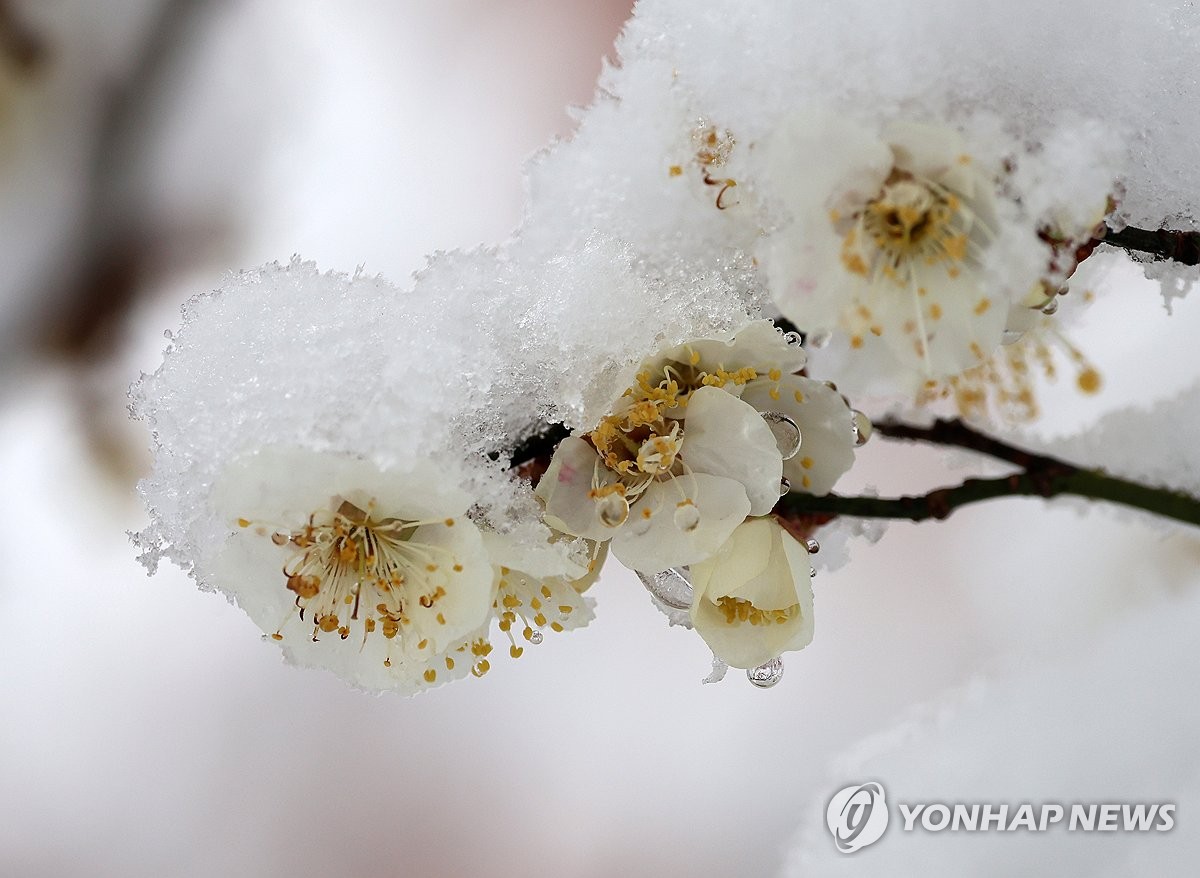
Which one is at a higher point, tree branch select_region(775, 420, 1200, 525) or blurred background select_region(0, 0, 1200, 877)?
blurred background select_region(0, 0, 1200, 877)

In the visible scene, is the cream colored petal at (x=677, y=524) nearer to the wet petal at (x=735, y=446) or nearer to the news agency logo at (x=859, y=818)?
the wet petal at (x=735, y=446)

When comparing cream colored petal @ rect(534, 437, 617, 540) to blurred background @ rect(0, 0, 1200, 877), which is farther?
blurred background @ rect(0, 0, 1200, 877)

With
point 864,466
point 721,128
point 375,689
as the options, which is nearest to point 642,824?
point 864,466

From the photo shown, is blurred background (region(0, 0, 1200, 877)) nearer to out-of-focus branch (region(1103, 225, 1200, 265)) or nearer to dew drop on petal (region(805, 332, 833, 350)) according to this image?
out-of-focus branch (region(1103, 225, 1200, 265))

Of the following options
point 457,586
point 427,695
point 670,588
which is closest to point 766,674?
point 670,588

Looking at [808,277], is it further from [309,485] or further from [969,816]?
[969,816]

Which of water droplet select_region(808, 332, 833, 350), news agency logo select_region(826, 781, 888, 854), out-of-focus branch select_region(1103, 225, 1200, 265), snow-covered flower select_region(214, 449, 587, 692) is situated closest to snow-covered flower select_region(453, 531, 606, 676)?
snow-covered flower select_region(214, 449, 587, 692)

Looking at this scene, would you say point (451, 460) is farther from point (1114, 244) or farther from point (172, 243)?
point (172, 243)
